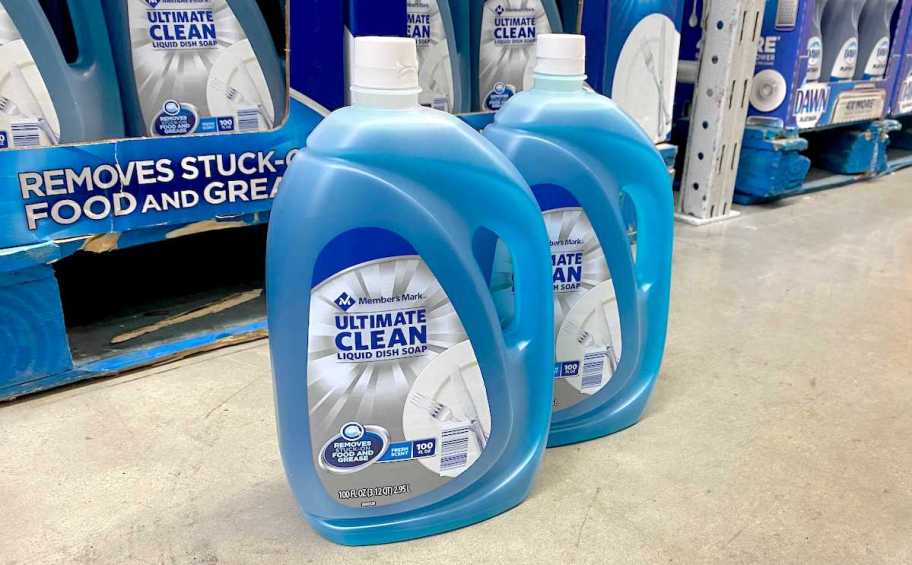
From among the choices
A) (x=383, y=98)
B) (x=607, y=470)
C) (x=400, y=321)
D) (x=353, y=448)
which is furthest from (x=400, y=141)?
(x=607, y=470)

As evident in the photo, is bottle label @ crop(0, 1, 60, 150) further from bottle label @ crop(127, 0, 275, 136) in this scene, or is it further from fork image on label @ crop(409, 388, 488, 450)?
fork image on label @ crop(409, 388, 488, 450)

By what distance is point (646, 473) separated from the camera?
2.45 feet

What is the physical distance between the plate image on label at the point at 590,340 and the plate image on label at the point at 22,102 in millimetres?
645

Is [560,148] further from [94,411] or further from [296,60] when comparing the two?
[94,411]

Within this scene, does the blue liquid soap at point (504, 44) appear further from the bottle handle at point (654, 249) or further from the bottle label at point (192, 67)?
the bottle handle at point (654, 249)

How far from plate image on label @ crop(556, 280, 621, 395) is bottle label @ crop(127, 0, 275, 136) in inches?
21.1

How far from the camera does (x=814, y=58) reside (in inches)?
71.7

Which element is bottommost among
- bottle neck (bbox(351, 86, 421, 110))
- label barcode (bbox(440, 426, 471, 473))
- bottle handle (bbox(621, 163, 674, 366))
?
label barcode (bbox(440, 426, 471, 473))

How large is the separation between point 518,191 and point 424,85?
0.55m

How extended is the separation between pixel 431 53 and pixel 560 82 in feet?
1.41

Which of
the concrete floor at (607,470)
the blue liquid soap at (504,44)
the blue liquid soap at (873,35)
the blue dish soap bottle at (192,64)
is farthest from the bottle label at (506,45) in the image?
the blue liquid soap at (873,35)

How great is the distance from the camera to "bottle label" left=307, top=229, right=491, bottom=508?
1.94 ft

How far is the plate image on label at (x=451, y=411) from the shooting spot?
25.0 inches

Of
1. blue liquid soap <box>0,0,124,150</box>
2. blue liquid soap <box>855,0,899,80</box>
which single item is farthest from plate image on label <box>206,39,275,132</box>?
blue liquid soap <box>855,0,899,80</box>
